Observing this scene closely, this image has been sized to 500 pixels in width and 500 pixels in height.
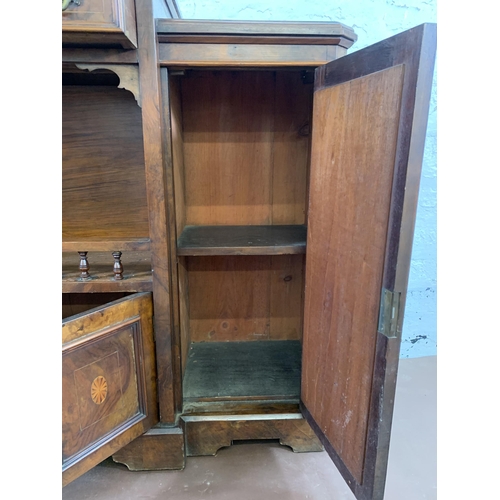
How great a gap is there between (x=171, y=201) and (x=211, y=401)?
27.9 inches

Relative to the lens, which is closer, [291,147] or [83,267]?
[83,267]

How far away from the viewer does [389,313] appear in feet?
2.32

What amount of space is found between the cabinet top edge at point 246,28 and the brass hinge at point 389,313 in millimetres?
702

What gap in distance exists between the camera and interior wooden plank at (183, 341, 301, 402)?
1277 millimetres

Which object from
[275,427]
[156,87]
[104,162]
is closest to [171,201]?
[156,87]

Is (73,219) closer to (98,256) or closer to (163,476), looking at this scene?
(98,256)

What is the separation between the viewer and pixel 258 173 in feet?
4.71

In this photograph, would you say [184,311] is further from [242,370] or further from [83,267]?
[83,267]

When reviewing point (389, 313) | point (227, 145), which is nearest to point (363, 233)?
point (389, 313)

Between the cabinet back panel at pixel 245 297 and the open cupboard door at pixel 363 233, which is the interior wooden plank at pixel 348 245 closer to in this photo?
the open cupboard door at pixel 363 233

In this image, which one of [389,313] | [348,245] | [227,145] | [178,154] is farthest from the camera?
[227,145]

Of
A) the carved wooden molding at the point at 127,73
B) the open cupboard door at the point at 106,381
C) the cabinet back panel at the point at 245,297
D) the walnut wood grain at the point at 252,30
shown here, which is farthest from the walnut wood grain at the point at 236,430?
the walnut wood grain at the point at 252,30

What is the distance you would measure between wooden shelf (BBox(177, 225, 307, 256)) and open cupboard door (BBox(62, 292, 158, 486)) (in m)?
0.24

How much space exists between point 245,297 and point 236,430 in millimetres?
547
